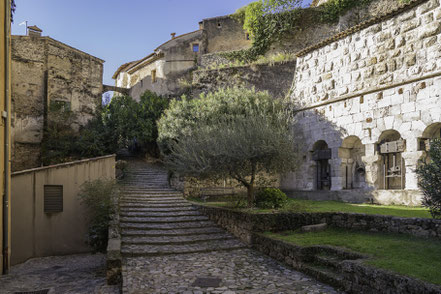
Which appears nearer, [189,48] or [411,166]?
[411,166]

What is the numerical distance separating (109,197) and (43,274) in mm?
2961

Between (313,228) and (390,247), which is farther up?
(390,247)

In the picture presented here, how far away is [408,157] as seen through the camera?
35.6 ft

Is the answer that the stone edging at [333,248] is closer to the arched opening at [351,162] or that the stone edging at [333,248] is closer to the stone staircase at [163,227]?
the stone staircase at [163,227]

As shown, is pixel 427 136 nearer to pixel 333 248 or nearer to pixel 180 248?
pixel 333 248

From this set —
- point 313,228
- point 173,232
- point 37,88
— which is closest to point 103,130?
point 37,88

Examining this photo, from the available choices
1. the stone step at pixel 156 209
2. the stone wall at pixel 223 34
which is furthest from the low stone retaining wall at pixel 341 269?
the stone wall at pixel 223 34

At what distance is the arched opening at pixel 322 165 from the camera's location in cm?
1411

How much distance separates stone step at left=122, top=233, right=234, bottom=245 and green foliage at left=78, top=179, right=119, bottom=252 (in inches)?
29.3

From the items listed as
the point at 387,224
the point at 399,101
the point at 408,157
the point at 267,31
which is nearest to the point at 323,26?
the point at 267,31

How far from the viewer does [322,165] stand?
1461 cm

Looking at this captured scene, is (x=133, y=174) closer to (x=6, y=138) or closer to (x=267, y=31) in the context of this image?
(x=6, y=138)

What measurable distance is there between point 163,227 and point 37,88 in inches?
611

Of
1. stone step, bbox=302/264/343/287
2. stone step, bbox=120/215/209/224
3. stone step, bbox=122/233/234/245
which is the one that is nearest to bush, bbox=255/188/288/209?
stone step, bbox=122/233/234/245
